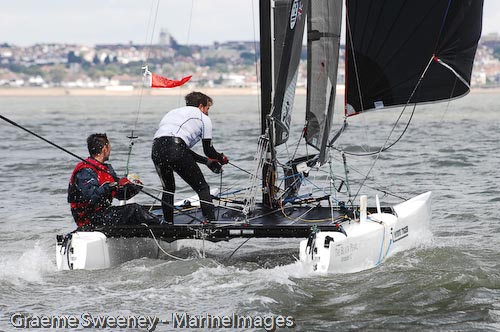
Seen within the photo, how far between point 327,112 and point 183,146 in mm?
1709

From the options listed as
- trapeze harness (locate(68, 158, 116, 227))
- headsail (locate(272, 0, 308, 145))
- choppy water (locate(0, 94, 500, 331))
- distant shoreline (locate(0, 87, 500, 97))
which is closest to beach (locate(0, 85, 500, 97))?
distant shoreline (locate(0, 87, 500, 97))

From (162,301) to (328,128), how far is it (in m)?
2.71

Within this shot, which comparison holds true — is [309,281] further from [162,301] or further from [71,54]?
[71,54]

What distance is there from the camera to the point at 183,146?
22.3 ft

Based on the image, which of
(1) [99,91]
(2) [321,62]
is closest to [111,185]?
(2) [321,62]

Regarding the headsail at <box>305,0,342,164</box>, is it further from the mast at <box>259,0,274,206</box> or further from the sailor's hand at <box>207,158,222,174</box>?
the sailor's hand at <box>207,158,222,174</box>

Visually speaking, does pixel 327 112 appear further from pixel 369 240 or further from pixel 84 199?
pixel 84 199

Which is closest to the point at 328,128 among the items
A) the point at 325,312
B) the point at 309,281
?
the point at 309,281

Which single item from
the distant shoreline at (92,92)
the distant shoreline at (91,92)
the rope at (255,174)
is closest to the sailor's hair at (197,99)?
the rope at (255,174)

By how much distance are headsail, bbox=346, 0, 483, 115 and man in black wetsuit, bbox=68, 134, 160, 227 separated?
89.3 inches

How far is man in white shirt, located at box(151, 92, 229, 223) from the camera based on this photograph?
6.77 m

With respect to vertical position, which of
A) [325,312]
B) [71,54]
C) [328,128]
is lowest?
[325,312]

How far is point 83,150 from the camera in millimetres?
18406

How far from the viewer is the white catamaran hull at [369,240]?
249 inches
